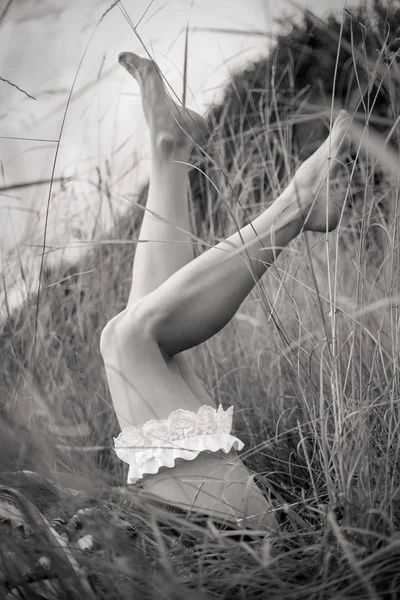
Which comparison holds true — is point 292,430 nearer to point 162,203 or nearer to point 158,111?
point 162,203

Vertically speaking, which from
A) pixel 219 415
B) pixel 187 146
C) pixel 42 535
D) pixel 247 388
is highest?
pixel 187 146

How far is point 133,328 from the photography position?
0.90 m

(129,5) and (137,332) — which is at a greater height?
(129,5)

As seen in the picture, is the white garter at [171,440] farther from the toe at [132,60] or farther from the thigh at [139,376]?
the toe at [132,60]

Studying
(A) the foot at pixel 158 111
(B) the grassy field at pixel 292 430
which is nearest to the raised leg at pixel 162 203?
(A) the foot at pixel 158 111

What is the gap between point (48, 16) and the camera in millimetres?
805

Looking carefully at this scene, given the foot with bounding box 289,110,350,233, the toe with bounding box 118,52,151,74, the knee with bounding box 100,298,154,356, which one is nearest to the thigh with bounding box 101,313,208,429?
the knee with bounding box 100,298,154,356

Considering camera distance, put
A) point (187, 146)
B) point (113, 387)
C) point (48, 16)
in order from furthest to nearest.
→ point (187, 146)
point (113, 387)
point (48, 16)

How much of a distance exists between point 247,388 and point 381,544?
80 cm

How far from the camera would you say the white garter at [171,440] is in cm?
87

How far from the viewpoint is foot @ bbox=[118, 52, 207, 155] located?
43.9 inches

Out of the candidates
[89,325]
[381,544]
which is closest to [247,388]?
[89,325]

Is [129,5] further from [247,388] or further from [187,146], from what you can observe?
[247,388]

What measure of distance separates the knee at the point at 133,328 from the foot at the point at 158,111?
0.35 m
